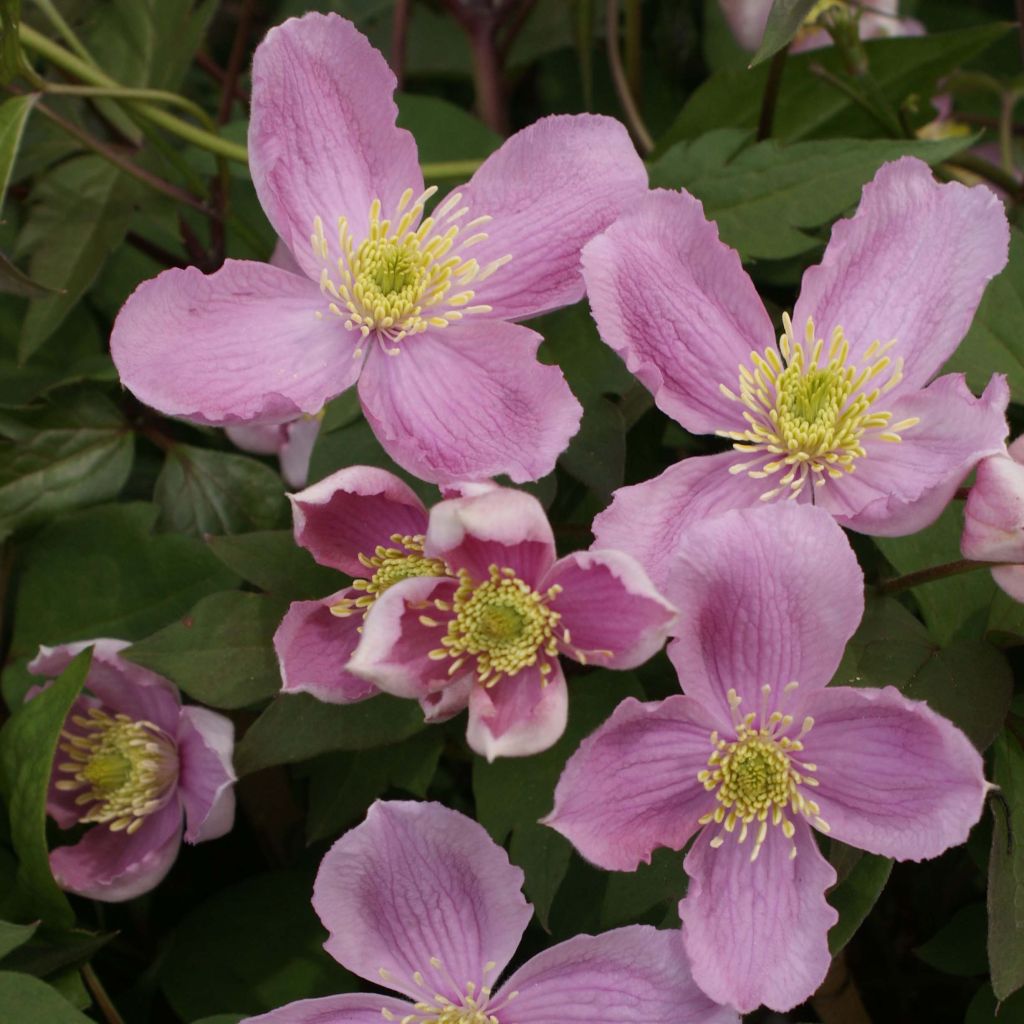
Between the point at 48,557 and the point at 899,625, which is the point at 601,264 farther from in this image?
the point at 48,557

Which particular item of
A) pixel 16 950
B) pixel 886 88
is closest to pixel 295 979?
pixel 16 950

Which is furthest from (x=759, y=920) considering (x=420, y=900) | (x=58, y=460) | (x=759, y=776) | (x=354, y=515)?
(x=58, y=460)

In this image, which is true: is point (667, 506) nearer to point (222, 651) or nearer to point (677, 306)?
point (677, 306)

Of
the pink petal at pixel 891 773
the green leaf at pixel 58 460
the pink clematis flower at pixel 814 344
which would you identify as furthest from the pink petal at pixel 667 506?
the green leaf at pixel 58 460

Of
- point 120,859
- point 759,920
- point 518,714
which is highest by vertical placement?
point 518,714

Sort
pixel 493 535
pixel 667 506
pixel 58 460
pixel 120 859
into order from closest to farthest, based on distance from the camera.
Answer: pixel 493 535 → pixel 667 506 → pixel 120 859 → pixel 58 460

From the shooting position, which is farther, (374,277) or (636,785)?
(374,277)

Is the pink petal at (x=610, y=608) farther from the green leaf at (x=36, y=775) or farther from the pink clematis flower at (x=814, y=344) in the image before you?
the green leaf at (x=36, y=775)
